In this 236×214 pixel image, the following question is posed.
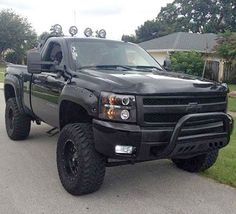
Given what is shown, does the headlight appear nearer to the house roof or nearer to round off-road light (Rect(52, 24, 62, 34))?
round off-road light (Rect(52, 24, 62, 34))

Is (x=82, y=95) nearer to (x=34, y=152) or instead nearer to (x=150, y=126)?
(x=150, y=126)

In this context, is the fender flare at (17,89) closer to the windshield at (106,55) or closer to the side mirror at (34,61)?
the side mirror at (34,61)

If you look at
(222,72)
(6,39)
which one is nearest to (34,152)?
(222,72)

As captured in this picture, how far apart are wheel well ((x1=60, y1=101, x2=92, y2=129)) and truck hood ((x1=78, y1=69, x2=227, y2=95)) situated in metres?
0.41

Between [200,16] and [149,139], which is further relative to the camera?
[200,16]

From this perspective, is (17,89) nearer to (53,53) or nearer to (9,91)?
(9,91)

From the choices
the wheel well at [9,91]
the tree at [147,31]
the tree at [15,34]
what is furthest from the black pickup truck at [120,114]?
the tree at [147,31]

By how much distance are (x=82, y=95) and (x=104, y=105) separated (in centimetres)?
46

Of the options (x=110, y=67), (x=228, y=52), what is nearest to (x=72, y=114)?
(x=110, y=67)

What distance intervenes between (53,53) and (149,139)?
275 centimetres

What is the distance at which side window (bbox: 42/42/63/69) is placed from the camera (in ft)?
20.3

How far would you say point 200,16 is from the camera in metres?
59.3

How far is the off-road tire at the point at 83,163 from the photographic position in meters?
4.71

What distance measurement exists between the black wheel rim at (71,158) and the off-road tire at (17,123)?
2685 mm
